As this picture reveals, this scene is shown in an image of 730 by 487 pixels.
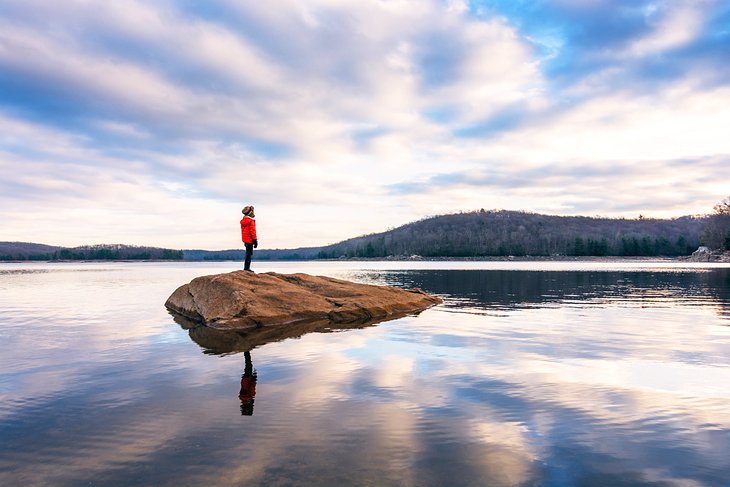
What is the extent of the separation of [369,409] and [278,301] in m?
12.2

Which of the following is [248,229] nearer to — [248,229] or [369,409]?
[248,229]

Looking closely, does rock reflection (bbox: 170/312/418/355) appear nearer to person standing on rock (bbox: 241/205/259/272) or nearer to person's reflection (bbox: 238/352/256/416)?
person's reflection (bbox: 238/352/256/416)

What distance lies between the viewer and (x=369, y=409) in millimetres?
7543

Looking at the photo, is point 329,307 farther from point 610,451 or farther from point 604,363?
point 610,451

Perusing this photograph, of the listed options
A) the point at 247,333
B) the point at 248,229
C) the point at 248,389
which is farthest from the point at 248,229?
the point at 248,389

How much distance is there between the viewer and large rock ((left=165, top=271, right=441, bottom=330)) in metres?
17.5

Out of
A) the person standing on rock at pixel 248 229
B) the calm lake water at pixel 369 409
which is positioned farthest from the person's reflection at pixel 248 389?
the person standing on rock at pixel 248 229

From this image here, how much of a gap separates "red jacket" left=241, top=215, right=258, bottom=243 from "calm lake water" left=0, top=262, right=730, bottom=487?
853cm

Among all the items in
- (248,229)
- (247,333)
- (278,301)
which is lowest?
(247,333)

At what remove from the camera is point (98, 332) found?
51.5ft

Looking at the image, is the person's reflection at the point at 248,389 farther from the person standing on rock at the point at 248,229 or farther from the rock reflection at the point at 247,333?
the person standing on rock at the point at 248,229

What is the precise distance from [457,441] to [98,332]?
45.8 feet

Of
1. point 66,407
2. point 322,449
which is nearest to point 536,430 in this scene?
point 322,449

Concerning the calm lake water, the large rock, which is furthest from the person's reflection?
the large rock
